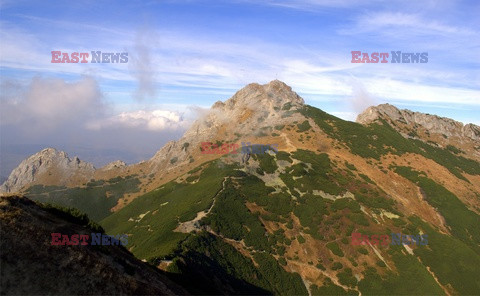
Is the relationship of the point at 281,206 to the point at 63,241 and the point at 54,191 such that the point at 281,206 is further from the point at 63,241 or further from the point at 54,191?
the point at 54,191

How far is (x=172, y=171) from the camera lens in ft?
458

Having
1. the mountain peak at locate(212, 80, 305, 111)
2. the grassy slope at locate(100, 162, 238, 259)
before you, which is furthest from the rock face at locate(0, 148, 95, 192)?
the mountain peak at locate(212, 80, 305, 111)

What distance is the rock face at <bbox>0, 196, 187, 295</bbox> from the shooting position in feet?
75.2

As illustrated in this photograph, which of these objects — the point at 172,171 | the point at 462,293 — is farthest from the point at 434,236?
the point at 172,171

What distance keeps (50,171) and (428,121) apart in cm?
23080

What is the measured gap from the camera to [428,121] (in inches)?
6890

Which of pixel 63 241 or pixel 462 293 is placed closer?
pixel 63 241

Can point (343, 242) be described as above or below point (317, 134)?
below

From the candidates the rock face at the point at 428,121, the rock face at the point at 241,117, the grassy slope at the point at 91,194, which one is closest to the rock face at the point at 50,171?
the grassy slope at the point at 91,194

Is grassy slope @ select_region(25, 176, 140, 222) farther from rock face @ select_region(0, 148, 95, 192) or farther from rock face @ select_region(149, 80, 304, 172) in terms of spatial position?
rock face @ select_region(149, 80, 304, 172)

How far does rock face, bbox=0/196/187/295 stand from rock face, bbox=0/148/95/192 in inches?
5772

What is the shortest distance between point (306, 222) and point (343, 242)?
10.2 metres

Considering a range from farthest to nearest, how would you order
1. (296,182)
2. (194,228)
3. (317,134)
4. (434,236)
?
(317,134) < (296,182) < (434,236) < (194,228)


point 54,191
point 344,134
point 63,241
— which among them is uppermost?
point 344,134
